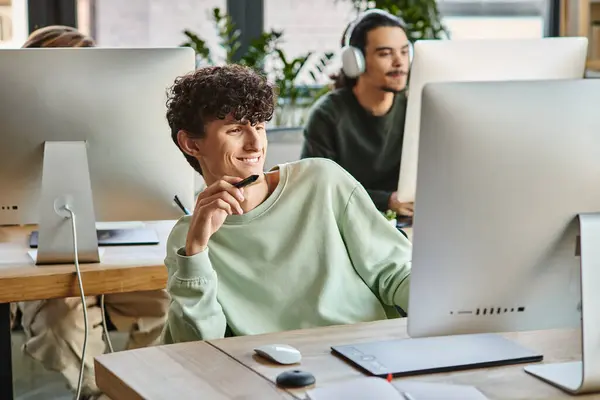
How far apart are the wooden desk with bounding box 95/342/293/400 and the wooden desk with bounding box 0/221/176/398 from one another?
21.2 inches

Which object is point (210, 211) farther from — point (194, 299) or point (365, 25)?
point (365, 25)

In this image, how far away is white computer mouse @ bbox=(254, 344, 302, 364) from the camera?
1395mm

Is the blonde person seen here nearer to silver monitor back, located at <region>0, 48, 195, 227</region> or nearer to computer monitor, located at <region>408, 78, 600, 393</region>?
silver monitor back, located at <region>0, 48, 195, 227</region>

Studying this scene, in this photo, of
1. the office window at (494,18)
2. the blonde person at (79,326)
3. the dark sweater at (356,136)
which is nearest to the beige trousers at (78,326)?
the blonde person at (79,326)

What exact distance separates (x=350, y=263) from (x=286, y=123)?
2.58 metres

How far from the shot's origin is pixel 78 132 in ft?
6.71

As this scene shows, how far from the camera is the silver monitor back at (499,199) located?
49.7 inches

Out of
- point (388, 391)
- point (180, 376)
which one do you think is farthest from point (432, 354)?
point (180, 376)

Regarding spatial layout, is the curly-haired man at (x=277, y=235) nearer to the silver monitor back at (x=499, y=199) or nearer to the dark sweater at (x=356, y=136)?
the silver monitor back at (x=499, y=199)

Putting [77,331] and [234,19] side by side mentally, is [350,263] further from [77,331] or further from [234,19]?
[234,19]

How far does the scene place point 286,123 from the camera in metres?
4.34

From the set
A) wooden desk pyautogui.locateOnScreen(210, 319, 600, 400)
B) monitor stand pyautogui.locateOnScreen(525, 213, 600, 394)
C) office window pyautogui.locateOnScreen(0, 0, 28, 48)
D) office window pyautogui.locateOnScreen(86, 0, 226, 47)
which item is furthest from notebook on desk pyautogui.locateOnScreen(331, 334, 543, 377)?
office window pyautogui.locateOnScreen(86, 0, 226, 47)

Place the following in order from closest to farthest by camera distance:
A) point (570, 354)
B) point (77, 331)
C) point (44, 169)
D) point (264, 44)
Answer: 1. point (570, 354)
2. point (44, 169)
3. point (77, 331)
4. point (264, 44)

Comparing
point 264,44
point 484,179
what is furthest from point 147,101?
point 264,44
